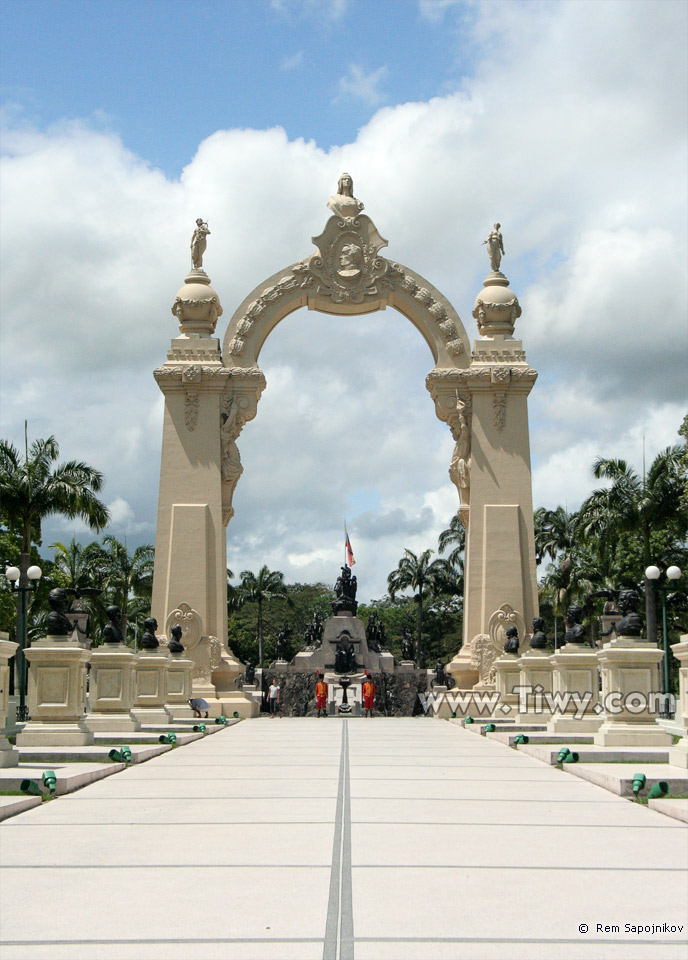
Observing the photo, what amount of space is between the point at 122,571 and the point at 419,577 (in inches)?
751

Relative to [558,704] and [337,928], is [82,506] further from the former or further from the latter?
[337,928]

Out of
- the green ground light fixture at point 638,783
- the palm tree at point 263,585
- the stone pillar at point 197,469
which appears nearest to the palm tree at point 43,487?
the stone pillar at point 197,469

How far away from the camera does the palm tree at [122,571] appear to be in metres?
54.6

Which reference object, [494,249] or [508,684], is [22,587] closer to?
[508,684]

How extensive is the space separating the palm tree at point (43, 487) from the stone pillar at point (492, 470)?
38.5 ft

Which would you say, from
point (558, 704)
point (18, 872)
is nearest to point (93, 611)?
point (558, 704)

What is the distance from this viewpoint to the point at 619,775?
35.7ft

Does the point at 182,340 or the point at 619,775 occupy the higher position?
the point at 182,340

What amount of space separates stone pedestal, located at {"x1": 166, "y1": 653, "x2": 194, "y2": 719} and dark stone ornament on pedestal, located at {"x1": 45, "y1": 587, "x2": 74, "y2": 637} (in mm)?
9364

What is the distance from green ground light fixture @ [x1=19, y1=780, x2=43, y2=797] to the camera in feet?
33.1

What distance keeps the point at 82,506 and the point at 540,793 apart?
26.0 m

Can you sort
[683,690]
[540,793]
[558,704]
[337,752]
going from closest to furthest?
[540,793] → [683,690] → [337,752] → [558,704]

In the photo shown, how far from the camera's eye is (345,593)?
44.2 m

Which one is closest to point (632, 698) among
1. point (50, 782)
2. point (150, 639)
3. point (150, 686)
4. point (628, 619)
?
point (628, 619)
